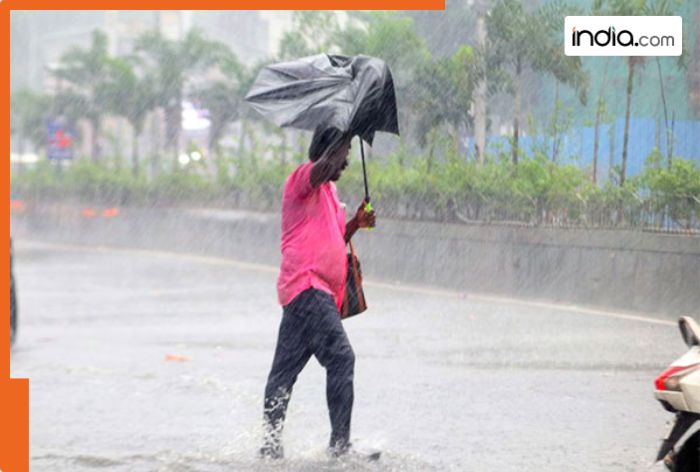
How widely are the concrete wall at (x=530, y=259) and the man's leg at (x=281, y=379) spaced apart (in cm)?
620

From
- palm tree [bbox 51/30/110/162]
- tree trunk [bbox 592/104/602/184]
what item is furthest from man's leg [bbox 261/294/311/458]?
palm tree [bbox 51/30/110/162]

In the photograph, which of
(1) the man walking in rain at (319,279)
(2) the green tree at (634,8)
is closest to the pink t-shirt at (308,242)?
(1) the man walking in rain at (319,279)

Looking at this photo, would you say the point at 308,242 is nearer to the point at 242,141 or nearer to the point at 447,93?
the point at 447,93

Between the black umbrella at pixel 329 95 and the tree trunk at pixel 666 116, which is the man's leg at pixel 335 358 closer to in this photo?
the black umbrella at pixel 329 95

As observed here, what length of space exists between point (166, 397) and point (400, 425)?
1963 millimetres

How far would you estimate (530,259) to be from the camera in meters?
15.6

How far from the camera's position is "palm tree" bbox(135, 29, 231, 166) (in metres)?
30.1

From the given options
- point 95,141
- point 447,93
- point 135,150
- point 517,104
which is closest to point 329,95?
point 517,104

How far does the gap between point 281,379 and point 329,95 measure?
137 centimetres

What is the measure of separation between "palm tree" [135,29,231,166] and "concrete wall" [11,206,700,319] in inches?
286

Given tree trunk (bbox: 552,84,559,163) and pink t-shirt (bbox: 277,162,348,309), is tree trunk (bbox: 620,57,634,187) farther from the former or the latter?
pink t-shirt (bbox: 277,162,348,309)

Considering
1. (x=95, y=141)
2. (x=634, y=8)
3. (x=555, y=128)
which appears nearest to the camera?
(x=634, y=8)

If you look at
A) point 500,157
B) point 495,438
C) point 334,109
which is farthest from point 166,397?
point 500,157

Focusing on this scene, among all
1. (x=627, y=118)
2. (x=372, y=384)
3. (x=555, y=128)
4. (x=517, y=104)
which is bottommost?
(x=372, y=384)
